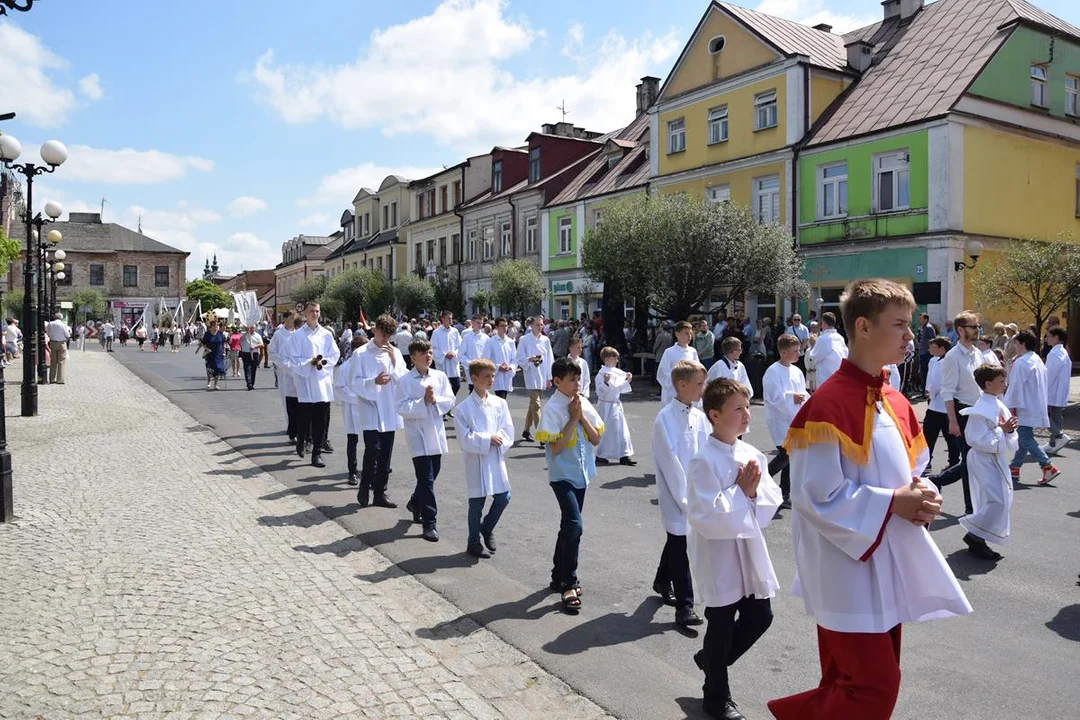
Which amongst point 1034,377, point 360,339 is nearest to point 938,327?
point 1034,377

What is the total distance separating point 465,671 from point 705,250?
19.6m

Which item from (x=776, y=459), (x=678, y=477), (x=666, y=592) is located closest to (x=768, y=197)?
(x=776, y=459)

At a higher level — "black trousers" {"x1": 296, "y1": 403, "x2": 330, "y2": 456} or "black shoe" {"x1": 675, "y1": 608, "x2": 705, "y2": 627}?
"black trousers" {"x1": 296, "y1": 403, "x2": 330, "y2": 456}

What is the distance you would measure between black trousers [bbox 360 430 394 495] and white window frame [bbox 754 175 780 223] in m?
21.4

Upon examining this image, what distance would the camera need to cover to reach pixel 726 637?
4102 millimetres

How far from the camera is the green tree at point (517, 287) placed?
3672 centimetres

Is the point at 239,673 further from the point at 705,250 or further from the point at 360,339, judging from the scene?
the point at 705,250

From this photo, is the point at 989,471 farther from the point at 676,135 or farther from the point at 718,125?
the point at 676,135

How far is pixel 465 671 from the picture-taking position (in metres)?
4.59

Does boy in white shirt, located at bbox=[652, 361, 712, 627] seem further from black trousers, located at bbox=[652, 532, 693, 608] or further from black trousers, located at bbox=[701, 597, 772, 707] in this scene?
black trousers, located at bbox=[701, 597, 772, 707]

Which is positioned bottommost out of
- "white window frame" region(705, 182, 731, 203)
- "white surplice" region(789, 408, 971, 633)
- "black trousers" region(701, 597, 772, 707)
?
"black trousers" region(701, 597, 772, 707)

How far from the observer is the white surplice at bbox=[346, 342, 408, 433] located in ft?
29.1

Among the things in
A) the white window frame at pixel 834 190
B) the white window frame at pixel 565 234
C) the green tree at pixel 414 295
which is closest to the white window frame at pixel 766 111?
the white window frame at pixel 834 190

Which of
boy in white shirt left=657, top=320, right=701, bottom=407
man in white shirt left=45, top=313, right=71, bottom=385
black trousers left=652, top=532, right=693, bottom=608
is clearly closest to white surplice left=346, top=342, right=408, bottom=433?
boy in white shirt left=657, top=320, right=701, bottom=407
